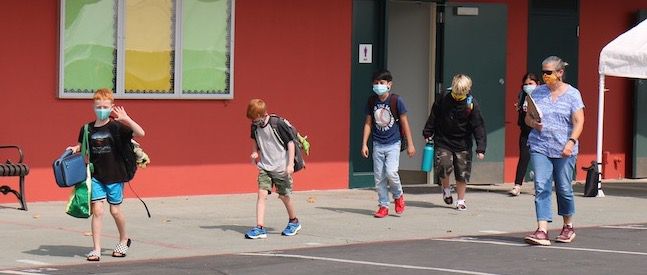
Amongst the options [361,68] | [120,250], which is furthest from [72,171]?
[361,68]

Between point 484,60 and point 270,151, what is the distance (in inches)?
283

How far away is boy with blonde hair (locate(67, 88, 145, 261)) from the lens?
1191cm

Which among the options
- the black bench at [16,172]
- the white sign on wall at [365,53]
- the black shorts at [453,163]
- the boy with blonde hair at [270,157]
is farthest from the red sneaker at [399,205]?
the black bench at [16,172]

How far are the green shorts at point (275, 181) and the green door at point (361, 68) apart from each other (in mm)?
5457

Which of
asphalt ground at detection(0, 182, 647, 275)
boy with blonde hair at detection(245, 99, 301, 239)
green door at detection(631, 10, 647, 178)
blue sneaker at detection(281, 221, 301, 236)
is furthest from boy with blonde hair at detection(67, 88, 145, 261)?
green door at detection(631, 10, 647, 178)

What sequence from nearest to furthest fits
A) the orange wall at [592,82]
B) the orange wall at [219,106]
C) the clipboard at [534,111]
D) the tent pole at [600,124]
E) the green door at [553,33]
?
the clipboard at [534,111] → the orange wall at [219,106] → the tent pole at [600,124] → the orange wall at [592,82] → the green door at [553,33]

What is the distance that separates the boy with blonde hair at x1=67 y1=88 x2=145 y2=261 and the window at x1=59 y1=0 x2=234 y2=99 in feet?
14.4

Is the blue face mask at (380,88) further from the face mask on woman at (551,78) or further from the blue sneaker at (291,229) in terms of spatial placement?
the face mask on woman at (551,78)

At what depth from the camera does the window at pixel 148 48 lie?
1636cm

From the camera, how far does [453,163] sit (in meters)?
16.4

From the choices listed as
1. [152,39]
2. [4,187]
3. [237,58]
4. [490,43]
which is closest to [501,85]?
[490,43]

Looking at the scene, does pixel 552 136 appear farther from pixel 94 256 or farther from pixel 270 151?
pixel 94 256

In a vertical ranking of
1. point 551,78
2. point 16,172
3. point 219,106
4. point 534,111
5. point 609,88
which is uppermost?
point 551,78

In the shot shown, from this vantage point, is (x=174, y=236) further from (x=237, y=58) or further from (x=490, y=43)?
(x=490, y=43)
